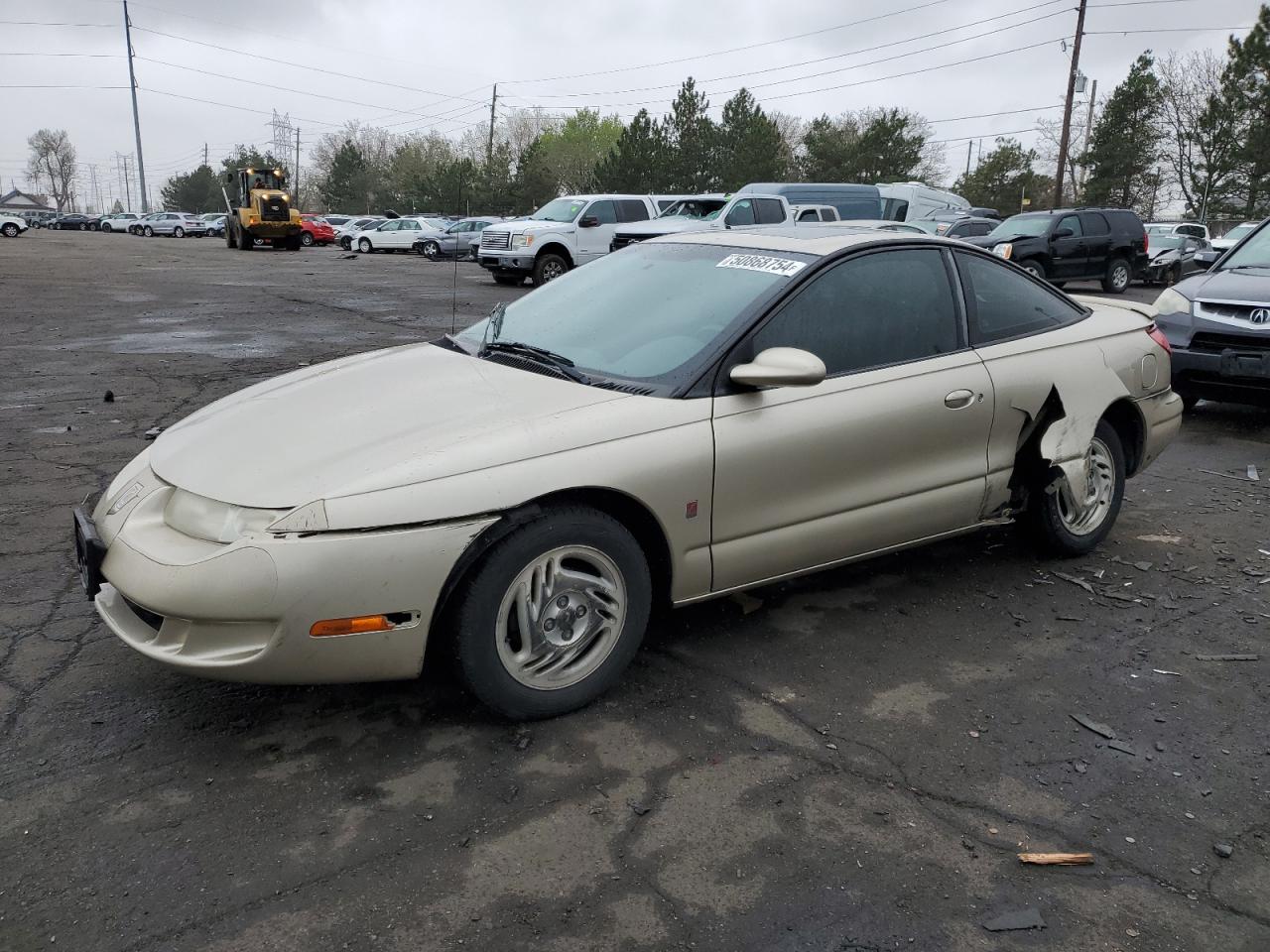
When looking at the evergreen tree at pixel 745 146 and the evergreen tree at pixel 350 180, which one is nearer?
the evergreen tree at pixel 745 146

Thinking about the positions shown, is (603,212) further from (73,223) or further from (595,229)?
(73,223)

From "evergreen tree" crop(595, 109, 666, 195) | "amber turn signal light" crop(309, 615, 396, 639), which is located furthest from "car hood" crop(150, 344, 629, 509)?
"evergreen tree" crop(595, 109, 666, 195)

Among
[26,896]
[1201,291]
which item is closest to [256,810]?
[26,896]

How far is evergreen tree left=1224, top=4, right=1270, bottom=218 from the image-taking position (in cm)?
4747

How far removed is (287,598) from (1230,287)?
7.59m

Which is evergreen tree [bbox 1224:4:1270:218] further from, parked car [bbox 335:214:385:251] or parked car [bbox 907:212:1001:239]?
parked car [bbox 335:214:385:251]

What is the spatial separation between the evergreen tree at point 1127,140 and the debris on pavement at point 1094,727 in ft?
188

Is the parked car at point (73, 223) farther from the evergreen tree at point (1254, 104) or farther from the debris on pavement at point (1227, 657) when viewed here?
the debris on pavement at point (1227, 657)

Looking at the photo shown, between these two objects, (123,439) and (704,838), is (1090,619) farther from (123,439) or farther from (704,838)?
(123,439)

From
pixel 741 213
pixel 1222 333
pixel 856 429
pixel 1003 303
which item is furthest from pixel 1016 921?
pixel 741 213

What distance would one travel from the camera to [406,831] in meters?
2.55

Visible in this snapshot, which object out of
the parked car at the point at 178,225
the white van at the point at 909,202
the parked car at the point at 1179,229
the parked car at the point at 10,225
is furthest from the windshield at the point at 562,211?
the parked car at the point at 178,225

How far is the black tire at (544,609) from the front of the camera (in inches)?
112

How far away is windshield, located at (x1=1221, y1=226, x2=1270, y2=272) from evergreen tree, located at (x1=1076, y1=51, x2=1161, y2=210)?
50.4 m
